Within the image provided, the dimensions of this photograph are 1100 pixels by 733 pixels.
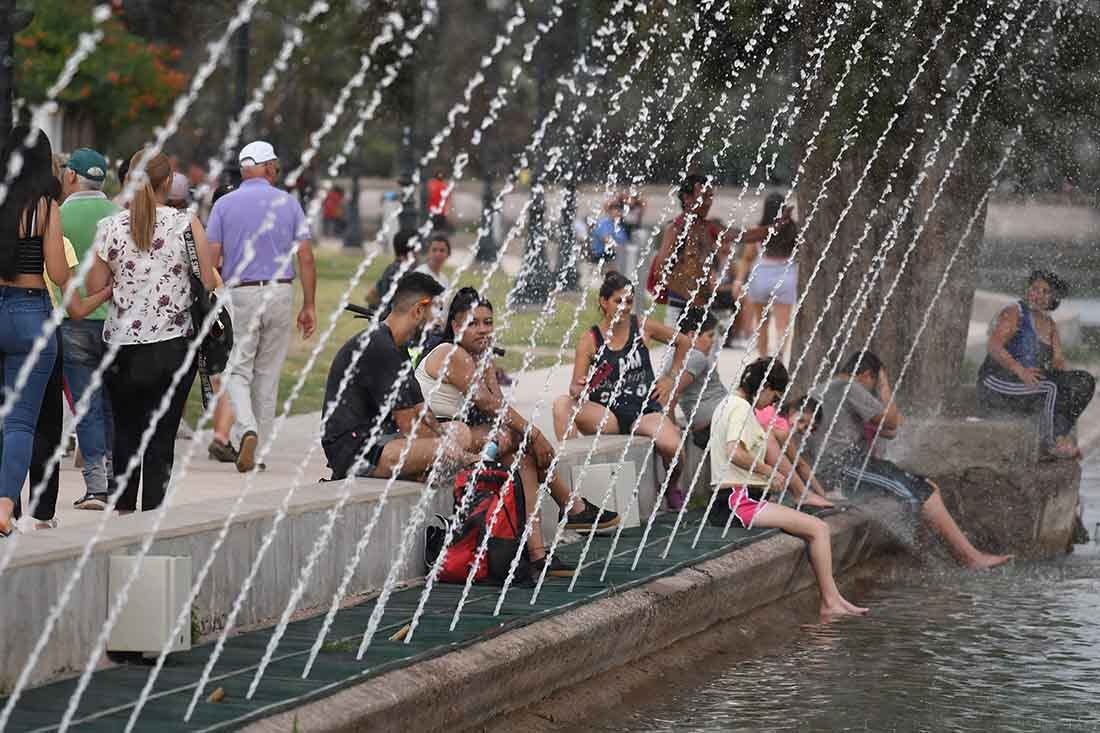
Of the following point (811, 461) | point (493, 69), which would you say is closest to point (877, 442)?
point (811, 461)

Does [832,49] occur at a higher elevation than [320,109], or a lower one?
higher

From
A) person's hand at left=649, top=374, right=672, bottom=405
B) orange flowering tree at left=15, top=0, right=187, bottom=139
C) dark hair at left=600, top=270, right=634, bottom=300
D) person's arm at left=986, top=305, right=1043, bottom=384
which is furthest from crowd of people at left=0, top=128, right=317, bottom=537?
orange flowering tree at left=15, top=0, right=187, bottom=139

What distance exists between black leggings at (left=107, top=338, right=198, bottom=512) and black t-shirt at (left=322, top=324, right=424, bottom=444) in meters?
0.62

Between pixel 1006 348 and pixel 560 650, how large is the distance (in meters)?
6.66

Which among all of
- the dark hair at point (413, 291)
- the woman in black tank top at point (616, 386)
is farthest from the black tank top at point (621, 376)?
the dark hair at point (413, 291)

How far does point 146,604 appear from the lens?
275 inches

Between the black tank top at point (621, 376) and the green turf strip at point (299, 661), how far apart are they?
2343 mm

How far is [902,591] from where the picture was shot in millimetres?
11180

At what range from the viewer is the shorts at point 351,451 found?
9227mm

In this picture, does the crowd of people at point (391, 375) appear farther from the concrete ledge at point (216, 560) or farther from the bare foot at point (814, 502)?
the concrete ledge at point (216, 560)

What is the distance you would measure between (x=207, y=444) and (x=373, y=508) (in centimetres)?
447

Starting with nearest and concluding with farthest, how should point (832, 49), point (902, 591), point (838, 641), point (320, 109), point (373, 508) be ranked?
1. point (373, 508)
2. point (838, 641)
3. point (902, 591)
4. point (832, 49)
5. point (320, 109)

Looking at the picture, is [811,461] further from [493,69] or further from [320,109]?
[320,109]

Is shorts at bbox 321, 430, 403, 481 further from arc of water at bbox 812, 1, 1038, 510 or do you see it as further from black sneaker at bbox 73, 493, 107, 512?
arc of water at bbox 812, 1, 1038, 510
